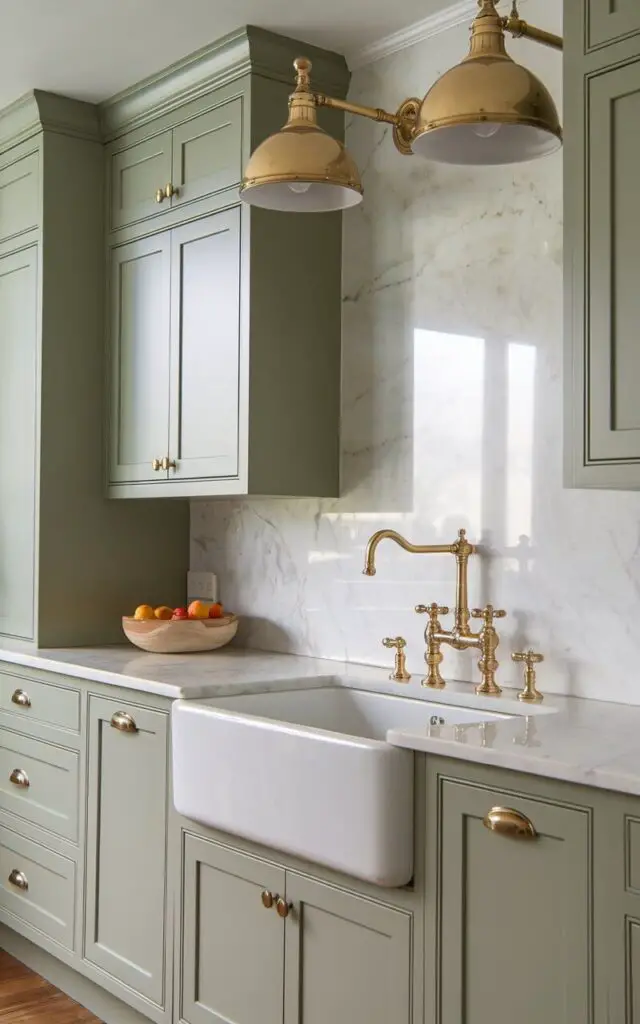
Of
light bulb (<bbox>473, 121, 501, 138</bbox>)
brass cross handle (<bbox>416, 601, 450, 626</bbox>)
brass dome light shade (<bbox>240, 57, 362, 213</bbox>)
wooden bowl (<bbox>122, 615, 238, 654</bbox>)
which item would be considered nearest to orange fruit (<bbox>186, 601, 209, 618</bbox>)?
wooden bowl (<bbox>122, 615, 238, 654</bbox>)

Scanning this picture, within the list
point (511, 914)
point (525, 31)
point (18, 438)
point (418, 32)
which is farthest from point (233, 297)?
point (511, 914)

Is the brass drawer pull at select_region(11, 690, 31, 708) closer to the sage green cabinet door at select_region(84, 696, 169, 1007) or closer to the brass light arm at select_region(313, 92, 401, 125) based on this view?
the sage green cabinet door at select_region(84, 696, 169, 1007)

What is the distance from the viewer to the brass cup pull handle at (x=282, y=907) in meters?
2.31

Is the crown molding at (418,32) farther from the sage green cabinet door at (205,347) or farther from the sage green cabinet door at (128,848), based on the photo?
the sage green cabinet door at (128,848)

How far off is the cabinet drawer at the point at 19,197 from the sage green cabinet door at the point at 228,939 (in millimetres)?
2081

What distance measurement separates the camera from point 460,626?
275 centimetres

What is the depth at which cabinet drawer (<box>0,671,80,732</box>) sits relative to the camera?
311cm

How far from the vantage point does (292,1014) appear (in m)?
2.30

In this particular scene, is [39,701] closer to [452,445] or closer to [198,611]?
[198,611]

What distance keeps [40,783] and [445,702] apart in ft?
4.17

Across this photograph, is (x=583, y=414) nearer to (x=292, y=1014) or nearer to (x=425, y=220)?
(x=425, y=220)

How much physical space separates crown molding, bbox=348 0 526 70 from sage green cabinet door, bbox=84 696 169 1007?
1872 mm

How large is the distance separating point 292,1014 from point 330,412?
1605 millimetres

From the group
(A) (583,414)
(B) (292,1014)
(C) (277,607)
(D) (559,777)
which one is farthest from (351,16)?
(B) (292,1014)
